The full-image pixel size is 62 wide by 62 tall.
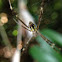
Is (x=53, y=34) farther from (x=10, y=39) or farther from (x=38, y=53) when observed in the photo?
(x=10, y=39)

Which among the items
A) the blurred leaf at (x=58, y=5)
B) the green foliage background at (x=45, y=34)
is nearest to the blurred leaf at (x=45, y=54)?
the green foliage background at (x=45, y=34)

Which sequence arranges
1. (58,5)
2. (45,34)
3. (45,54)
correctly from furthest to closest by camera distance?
1. (58,5)
2. (45,34)
3. (45,54)

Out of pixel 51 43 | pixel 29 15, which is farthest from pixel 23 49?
pixel 29 15

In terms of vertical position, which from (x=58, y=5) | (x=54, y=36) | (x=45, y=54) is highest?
(x=58, y=5)

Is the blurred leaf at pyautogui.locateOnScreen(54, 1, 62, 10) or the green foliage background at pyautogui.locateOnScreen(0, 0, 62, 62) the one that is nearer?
the green foliage background at pyautogui.locateOnScreen(0, 0, 62, 62)

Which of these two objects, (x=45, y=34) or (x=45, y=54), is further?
(x=45, y=34)

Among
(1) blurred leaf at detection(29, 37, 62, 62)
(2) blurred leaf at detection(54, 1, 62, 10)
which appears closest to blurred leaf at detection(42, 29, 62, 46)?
(1) blurred leaf at detection(29, 37, 62, 62)

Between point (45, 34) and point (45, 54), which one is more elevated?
point (45, 34)

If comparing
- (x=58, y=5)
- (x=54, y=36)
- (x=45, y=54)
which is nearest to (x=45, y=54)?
(x=45, y=54)

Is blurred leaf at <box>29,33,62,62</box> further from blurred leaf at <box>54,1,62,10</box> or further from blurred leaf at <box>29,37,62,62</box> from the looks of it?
blurred leaf at <box>54,1,62,10</box>

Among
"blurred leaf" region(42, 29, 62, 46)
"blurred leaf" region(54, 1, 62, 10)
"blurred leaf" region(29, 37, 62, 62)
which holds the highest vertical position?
"blurred leaf" region(54, 1, 62, 10)

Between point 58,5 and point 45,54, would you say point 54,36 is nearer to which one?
point 45,54

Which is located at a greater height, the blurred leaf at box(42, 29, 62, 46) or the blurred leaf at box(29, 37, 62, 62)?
the blurred leaf at box(42, 29, 62, 46)

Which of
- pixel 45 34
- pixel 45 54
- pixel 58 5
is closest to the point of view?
pixel 45 54
